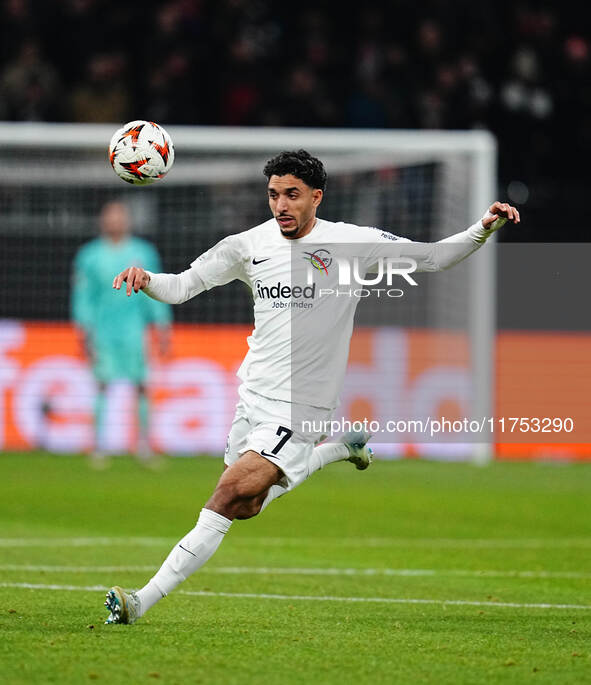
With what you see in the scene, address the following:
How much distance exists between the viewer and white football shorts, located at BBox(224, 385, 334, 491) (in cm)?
679

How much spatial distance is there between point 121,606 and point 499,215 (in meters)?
2.71

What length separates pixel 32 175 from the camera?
57.0 ft

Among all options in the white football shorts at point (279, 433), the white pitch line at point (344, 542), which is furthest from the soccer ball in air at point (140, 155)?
the white pitch line at point (344, 542)

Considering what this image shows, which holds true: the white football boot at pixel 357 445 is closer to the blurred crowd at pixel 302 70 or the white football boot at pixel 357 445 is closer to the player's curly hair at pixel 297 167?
the player's curly hair at pixel 297 167

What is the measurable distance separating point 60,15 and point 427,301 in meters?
6.96

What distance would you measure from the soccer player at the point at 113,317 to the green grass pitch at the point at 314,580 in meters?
0.84

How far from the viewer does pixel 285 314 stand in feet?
23.2

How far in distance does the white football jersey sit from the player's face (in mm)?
122

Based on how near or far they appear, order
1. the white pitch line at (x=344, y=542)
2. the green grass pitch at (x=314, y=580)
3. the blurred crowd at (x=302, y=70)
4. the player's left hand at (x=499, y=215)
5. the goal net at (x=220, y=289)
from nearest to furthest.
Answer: the green grass pitch at (x=314, y=580)
the player's left hand at (x=499, y=215)
the white pitch line at (x=344, y=542)
the goal net at (x=220, y=289)
the blurred crowd at (x=302, y=70)

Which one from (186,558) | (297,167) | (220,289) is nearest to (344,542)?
(186,558)

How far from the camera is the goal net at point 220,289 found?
1647 centimetres

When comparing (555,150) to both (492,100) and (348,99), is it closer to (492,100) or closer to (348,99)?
(492,100)

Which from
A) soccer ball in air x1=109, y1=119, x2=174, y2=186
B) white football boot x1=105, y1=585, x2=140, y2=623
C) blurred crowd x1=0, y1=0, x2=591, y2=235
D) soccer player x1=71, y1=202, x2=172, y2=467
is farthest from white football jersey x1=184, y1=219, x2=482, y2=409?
blurred crowd x1=0, y1=0, x2=591, y2=235

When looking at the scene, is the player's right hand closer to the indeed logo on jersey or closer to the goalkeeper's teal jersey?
the indeed logo on jersey
